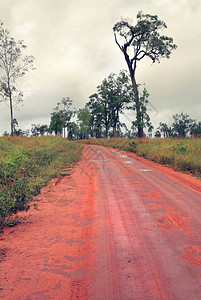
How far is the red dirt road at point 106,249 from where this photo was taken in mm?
2322

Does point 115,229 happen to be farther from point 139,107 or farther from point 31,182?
point 139,107

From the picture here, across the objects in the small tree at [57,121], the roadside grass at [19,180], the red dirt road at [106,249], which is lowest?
the red dirt road at [106,249]

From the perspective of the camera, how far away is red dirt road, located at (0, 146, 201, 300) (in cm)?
232

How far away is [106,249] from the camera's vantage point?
3.10 metres

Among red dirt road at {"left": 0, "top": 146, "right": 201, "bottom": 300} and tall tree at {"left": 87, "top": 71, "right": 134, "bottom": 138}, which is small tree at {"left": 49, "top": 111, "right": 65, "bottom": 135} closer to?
tall tree at {"left": 87, "top": 71, "right": 134, "bottom": 138}

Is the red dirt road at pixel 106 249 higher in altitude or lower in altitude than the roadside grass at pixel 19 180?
lower

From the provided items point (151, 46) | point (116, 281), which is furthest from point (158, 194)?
point (151, 46)

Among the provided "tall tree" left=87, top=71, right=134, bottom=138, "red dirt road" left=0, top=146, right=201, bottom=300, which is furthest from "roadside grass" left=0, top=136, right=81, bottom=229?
"tall tree" left=87, top=71, right=134, bottom=138

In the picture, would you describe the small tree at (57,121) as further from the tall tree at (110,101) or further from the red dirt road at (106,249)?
the red dirt road at (106,249)

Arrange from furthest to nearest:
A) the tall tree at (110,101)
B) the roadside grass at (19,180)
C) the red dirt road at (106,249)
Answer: the tall tree at (110,101)
the roadside grass at (19,180)
the red dirt road at (106,249)

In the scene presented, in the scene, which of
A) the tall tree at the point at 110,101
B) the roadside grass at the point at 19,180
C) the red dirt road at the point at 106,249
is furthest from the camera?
the tall tree at the point at 110,101

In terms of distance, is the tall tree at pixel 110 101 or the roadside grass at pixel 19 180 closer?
the roadside grass at pixel 19 180

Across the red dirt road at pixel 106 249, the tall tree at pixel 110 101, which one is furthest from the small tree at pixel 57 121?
the red dirt road at pixel 106 249

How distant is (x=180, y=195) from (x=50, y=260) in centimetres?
399
